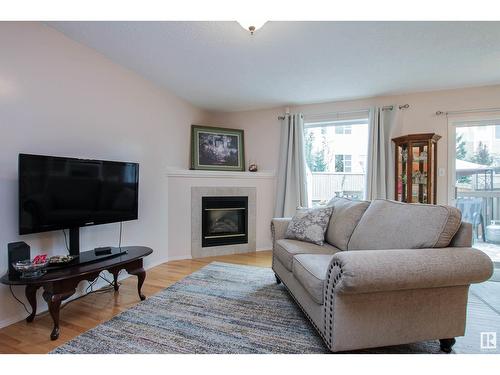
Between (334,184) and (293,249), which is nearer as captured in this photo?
(293,249)

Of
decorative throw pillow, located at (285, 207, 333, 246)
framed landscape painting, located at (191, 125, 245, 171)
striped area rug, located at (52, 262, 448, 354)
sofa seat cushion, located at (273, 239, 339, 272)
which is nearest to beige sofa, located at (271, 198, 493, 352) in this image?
striped area rug, located at (52, 262, 448, 354)

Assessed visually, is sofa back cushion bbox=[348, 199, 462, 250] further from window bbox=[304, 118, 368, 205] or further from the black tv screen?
the black tv screen

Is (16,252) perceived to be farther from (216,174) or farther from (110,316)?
(216,174)

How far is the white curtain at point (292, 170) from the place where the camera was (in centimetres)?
393

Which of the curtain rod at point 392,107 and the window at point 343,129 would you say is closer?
the curtain rod at point 392,107

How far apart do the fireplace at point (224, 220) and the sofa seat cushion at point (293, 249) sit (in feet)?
5.00

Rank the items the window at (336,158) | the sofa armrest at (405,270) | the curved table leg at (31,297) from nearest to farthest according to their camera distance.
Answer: the sofa armrest at (405,270) < the curved table leg at (31,297) < the window at (336,158)

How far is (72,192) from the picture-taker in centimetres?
208

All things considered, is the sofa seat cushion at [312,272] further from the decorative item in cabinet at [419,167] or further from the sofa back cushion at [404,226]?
the decorative item in cabinet at [419,167]

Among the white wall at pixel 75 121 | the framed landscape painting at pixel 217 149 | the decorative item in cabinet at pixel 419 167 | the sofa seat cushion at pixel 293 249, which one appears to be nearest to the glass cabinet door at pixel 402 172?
the decorative item in cabinet at pixel 419 167

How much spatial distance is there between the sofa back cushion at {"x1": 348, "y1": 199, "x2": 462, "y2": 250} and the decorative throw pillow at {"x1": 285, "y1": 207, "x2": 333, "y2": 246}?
34 cm

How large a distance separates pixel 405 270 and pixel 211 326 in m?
1.36

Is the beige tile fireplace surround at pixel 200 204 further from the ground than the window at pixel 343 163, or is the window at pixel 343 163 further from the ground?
the window at pixel 343 163

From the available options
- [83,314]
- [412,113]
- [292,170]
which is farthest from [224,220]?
[412,113]
